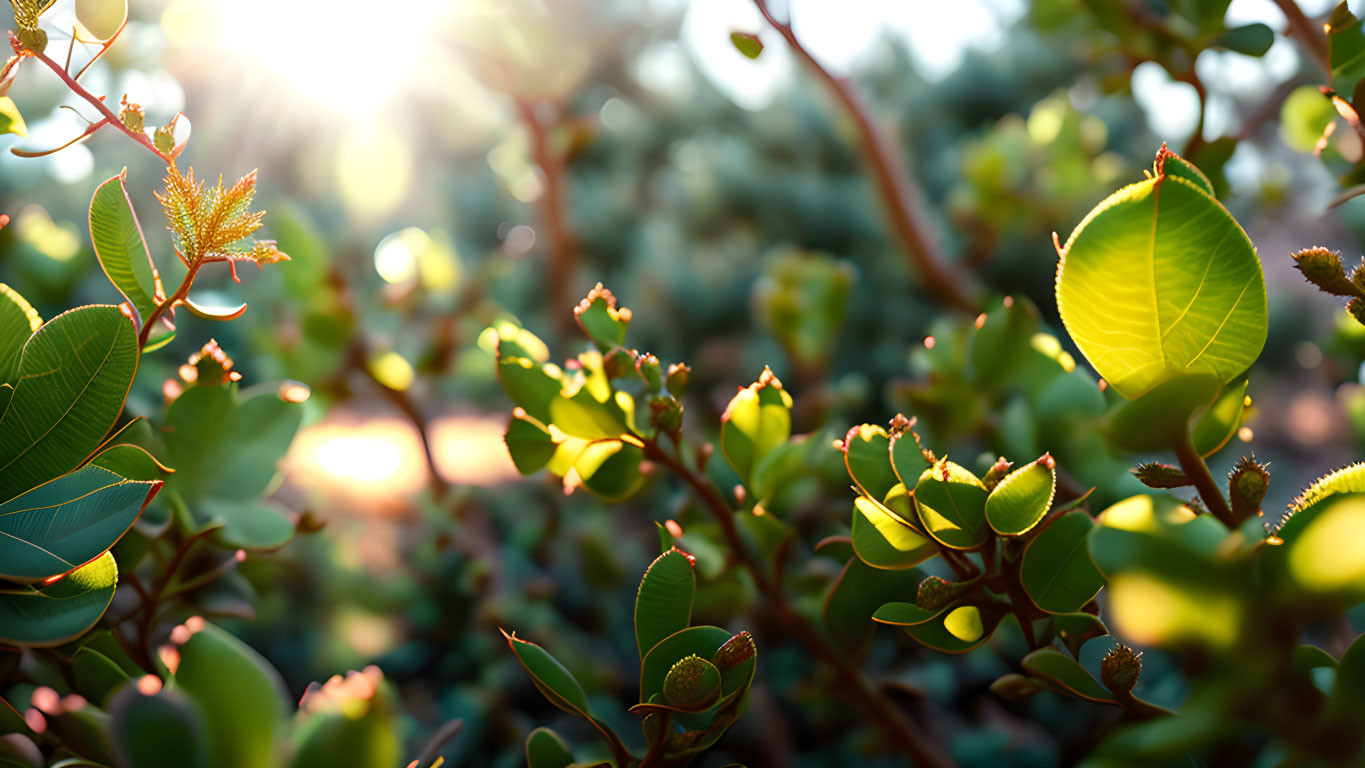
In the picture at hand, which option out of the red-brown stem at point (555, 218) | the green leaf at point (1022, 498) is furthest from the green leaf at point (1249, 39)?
the red-brown stem at point (555, 218)

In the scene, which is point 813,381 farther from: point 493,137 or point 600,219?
point 493,137

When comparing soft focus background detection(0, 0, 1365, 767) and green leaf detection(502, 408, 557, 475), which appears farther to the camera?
soft focus background detection(0, 0, 1365, 767)

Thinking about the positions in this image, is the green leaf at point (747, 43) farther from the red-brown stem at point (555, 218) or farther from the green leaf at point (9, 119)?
the red-brown stem at point (555, 218)

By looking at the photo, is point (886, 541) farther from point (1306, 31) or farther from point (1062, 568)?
point (1306, 31)

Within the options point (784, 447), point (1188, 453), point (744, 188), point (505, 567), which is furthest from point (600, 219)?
point (1188, 453)

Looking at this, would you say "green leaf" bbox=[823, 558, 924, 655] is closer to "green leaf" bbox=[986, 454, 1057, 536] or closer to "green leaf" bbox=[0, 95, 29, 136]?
"green leaf" bbox=[986, 454, 1057, 536]

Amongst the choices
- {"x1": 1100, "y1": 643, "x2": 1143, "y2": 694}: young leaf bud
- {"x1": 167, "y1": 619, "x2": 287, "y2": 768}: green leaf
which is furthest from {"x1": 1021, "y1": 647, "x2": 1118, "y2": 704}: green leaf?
{"x1": 167, "y1": 619, "x2": 287, "y2": 768}: green leaf
